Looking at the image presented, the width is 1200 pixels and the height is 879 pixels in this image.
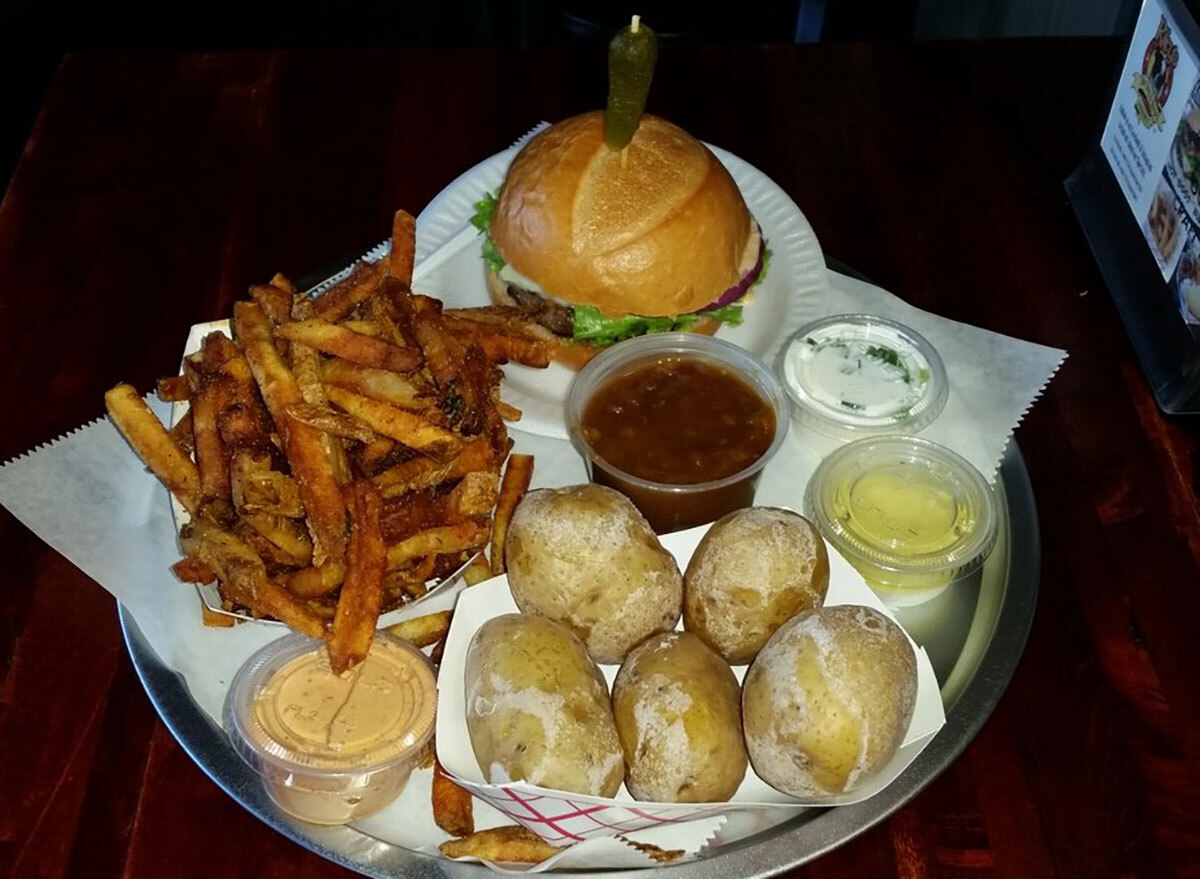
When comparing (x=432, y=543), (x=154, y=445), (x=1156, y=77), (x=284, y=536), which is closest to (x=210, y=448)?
(x=154, y=445)

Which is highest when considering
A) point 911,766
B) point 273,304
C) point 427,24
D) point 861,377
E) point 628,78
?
point 628,78

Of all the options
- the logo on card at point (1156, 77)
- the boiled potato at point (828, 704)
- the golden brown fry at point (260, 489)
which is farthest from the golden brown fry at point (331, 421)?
the logo on card at point (1156, 77)

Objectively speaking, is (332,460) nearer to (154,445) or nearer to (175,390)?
(154,445)

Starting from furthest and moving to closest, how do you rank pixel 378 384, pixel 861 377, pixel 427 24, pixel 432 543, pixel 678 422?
pixel 427 24 → pixel 861 377 → pixel 678 422 → pixel 378 384 → pixel 432 543

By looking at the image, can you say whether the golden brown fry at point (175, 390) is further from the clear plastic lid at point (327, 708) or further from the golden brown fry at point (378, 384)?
the clear plastic lid at point (327, 708)

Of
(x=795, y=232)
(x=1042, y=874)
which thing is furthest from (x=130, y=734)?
(x=795, y=232)
